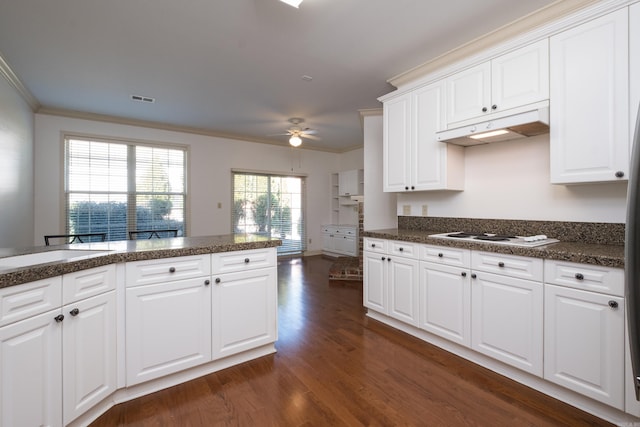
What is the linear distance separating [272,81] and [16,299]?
3044 mm

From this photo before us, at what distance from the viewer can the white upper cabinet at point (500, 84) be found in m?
2.14

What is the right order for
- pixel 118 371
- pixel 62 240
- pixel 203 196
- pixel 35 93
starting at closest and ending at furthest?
pixel 118 371, pixel 35 93, pixel 62 240, pixel 203 196

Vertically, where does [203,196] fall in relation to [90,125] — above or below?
below

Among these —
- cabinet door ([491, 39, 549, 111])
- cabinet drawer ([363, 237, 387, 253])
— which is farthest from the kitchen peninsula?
cabinet door ([491, 39, 549, 111])

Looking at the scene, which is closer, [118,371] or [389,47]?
[118,371]

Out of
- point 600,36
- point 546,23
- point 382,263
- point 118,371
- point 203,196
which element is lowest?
point 118,371

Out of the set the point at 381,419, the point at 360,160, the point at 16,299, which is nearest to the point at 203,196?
the point at 360,160

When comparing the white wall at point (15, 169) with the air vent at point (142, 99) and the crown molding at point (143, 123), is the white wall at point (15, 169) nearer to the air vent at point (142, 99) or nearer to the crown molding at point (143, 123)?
the crown molding at point (143, 123)

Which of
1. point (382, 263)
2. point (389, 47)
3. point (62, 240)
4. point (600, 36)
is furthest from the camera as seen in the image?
point (62, 240)

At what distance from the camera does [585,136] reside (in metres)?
1.94

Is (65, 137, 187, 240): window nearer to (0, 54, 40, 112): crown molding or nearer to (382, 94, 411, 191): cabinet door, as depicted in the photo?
(0, 54, 40, 112): crown molding

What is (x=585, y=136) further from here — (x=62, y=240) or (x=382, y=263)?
(x=62, y=240)

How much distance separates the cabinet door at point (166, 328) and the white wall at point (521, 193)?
8.24 feet

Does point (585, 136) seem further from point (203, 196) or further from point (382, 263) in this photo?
point (203, 196)
